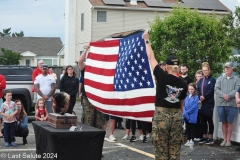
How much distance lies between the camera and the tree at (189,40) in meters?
30.7

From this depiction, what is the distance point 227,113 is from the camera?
1293cm

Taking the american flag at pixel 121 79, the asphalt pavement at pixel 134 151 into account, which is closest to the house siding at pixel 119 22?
the asphalt pavement at pixel 134 151

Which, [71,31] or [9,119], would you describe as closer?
[9,119]

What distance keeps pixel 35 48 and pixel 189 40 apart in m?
45.8

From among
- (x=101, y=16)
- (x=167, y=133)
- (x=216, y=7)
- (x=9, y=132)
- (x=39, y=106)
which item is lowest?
(x=9, y=132)

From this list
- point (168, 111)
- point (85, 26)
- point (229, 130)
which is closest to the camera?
point (168, 111)

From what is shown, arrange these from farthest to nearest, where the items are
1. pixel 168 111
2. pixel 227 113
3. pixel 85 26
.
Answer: pixel 85 26
pixel 227 113
pixel 168 111

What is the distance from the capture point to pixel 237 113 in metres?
12.9

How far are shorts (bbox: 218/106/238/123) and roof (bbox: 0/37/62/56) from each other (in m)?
60.3

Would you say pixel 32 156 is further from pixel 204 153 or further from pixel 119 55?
pixel 204 153

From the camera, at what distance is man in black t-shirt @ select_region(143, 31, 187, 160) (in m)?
7.72

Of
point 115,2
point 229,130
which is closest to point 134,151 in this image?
point 229,130

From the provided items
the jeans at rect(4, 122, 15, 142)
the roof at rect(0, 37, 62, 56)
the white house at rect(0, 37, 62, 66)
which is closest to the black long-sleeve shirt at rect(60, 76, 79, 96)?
the jeans at rect(4, 122, 15, 142)

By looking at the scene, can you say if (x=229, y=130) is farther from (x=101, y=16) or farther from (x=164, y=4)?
(x=164, y=4)
